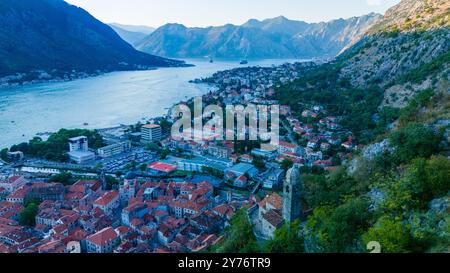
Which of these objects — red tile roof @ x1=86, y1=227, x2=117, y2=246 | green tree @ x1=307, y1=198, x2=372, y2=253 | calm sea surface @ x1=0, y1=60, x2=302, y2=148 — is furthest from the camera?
calm sea surface @ x1=0, y1=60, x2=302, y2=148

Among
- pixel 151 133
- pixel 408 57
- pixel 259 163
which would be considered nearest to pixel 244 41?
pixel 408 57

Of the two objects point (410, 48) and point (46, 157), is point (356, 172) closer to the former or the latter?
point (46, 157)

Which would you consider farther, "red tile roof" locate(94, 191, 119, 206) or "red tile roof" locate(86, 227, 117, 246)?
"red tile roof" locate(94, 191, 119, 206)

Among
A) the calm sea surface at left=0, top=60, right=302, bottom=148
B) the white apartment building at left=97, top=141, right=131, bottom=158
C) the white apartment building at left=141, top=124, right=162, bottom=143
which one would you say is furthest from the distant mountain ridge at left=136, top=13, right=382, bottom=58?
the white apartment building at left=97, top=141, right=131, bottom=158

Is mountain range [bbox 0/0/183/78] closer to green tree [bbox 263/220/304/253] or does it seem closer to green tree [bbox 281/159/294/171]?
green tree [bbox 281/159/294/171]

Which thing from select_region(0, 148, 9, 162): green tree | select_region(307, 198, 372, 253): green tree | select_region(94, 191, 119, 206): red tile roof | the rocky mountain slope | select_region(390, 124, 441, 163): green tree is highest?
the rocky mountain slope

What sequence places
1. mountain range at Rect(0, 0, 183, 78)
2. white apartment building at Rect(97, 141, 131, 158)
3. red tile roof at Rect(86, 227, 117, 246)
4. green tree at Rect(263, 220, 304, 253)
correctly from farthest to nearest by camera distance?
mountain range at Rect(0, 0, 183, 78) < white apartment building at Rect(97, 141, 131, 158) < red tile roof at Rect(86, 227, 117, 246) < green tree at Rect(263, 220, 304, 253)
